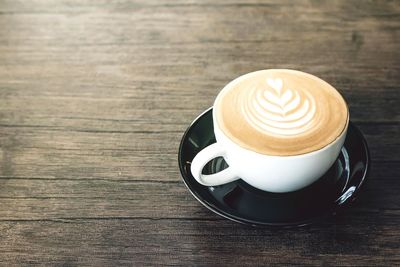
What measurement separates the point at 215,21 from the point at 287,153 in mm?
443

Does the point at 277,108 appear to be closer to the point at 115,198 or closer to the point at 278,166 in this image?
the point at 278,166

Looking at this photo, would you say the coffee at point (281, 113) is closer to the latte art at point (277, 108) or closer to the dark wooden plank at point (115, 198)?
the latte art at point (277, 108)

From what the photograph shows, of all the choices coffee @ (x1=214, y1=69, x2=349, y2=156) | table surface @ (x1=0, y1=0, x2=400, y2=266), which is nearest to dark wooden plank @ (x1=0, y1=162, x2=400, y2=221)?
table surface @ (x1=0, y1=0, x2=400, y2=266)

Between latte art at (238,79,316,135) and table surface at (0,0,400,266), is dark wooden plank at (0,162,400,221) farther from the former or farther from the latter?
latte art at (238,79,316,135)

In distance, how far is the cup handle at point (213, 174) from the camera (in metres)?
0.55

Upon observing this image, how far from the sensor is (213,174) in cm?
58

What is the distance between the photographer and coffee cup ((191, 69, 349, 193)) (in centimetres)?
52

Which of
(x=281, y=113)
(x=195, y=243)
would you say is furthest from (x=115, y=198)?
(x=281, y=113)

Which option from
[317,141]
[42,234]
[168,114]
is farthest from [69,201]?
[317,141]

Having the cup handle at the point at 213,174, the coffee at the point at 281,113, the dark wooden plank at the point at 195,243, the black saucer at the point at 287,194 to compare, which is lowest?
the dark wooden plank at the point at 195,243

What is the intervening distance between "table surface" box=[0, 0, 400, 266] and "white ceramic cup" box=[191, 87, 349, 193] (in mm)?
49

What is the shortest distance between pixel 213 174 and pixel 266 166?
0.08 m

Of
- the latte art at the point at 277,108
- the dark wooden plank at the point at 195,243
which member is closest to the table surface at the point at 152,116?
the dark wooden plank at the point at 195,243

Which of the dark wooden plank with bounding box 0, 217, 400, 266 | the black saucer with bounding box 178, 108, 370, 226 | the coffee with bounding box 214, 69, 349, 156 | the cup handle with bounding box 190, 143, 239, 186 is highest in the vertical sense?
the coffee with bounding box 214, 69, 349, 156
